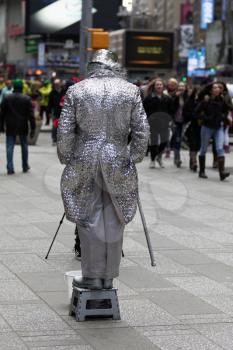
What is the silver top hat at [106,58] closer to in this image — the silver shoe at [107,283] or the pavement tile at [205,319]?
the silver shoe at [107,283]

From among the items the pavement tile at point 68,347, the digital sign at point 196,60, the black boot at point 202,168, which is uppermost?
the pavement tile at point 68,347

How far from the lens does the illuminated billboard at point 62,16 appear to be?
61906 mm

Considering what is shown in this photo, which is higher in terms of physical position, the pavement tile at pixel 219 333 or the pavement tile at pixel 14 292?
the pavement tile at pixel 219 333

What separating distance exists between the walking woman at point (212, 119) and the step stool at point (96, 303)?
11.0 metres

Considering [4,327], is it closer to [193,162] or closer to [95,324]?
[95,324]

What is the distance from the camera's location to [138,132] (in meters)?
7.16

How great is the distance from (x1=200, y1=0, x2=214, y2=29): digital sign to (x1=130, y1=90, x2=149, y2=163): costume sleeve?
268ft

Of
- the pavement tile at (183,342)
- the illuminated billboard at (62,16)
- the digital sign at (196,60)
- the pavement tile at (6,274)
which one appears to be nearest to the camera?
the pavement tile at (183,342)

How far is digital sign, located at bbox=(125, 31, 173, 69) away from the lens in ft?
155

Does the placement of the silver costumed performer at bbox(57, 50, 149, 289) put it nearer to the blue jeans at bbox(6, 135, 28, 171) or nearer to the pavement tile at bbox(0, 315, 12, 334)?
the pavement tile at bbox(0, 315, 12, 334)

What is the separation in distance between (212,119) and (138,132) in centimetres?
1108

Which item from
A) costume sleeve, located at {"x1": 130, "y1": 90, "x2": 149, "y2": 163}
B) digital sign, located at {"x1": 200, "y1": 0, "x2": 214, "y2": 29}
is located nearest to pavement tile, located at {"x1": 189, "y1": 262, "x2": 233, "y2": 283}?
costume sleeve, located at {"x1": 130, "y1": 90, "x2": 149, "y2": 163}

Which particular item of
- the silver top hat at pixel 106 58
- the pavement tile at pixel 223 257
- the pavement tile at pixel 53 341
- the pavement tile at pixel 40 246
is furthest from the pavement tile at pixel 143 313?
the pavement tile at pixel 40 246

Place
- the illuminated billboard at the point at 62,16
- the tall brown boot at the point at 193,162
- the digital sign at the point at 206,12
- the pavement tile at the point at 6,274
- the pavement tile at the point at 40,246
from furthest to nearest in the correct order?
the digital sign at the point at 206,12 < the illuminated billboard at the point at 62,16 < the tall brown boot at the point at 193,162 < the pavement tile at the point at 40,246 < the pavement tile at the point at 6,274
